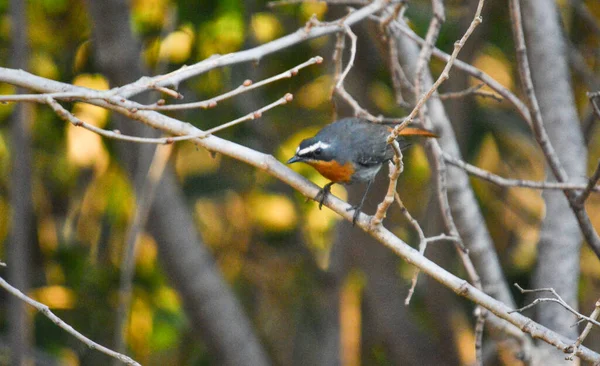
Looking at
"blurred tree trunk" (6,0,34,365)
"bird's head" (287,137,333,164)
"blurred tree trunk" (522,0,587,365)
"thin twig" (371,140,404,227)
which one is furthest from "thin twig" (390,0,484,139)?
"blurred tree trunk" (6,0,34,365)

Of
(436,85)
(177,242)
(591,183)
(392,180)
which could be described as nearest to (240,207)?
(177,242)

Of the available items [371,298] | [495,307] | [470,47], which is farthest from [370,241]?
[495,307]

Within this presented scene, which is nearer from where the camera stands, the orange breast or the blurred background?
the orange breast

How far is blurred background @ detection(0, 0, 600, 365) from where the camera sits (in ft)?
17.8

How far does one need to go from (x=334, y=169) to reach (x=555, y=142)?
1227 mm

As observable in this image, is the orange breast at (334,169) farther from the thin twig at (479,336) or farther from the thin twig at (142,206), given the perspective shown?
the thin twig at (142,206)

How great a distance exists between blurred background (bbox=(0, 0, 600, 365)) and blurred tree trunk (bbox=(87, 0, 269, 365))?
14mm

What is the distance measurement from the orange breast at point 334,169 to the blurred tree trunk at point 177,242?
139 cm

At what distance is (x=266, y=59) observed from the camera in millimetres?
6715

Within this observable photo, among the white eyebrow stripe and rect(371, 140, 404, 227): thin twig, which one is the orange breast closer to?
the white eyebrow stripe

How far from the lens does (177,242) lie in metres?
5.19

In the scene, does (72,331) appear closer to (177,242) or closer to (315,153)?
(315,153)

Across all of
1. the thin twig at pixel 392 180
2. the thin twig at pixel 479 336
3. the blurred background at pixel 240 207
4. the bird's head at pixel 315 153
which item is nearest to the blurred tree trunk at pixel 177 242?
the blurred background at pixel 240 207

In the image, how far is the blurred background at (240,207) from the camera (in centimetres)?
543
